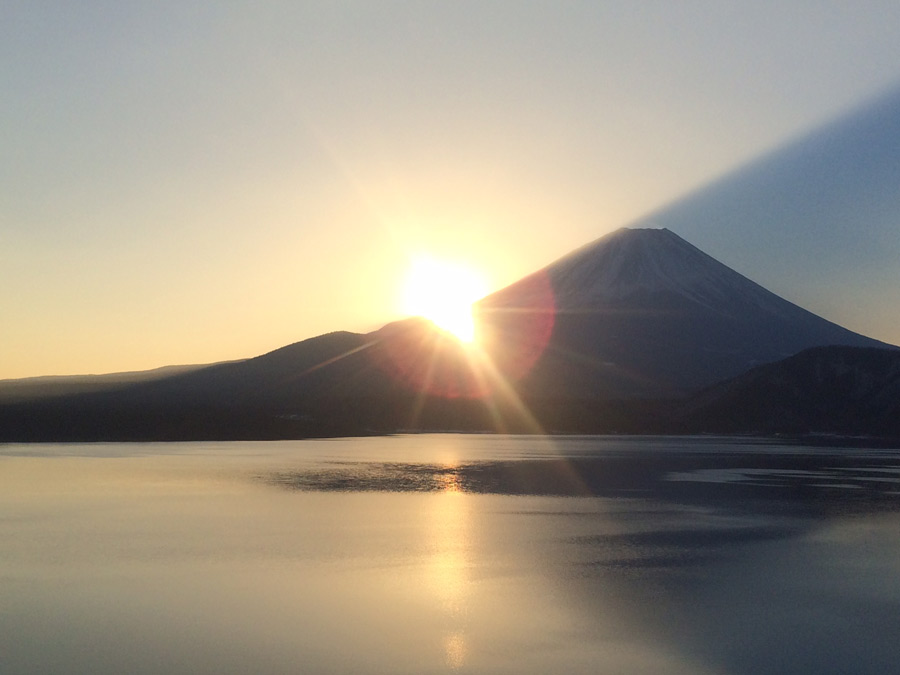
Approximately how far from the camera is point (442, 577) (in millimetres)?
19750

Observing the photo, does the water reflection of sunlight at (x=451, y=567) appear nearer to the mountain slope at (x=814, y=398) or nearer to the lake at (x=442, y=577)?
the lake at (x=442, y=577)

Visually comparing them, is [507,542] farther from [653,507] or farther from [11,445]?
[11,445]

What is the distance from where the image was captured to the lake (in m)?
14.3

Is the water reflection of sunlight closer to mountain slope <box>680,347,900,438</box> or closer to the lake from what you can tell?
the lake

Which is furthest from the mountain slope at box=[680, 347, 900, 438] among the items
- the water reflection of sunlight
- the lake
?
the water reflection of sunlight

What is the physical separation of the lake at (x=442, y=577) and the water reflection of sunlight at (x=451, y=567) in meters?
0.07

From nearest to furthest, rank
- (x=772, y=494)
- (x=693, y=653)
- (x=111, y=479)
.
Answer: (x=693, y=653) < (x=772, y=494) < (x=111, y=479)

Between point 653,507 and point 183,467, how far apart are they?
26.4 m

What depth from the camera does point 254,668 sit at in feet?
43.9

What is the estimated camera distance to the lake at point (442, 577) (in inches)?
561

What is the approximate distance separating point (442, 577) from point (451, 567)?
1.16 meters

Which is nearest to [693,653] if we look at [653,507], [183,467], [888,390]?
[653,507]

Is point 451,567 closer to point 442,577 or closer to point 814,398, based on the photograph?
point 442,577

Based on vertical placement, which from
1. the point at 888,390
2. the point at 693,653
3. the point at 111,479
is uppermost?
the point at 888,390
